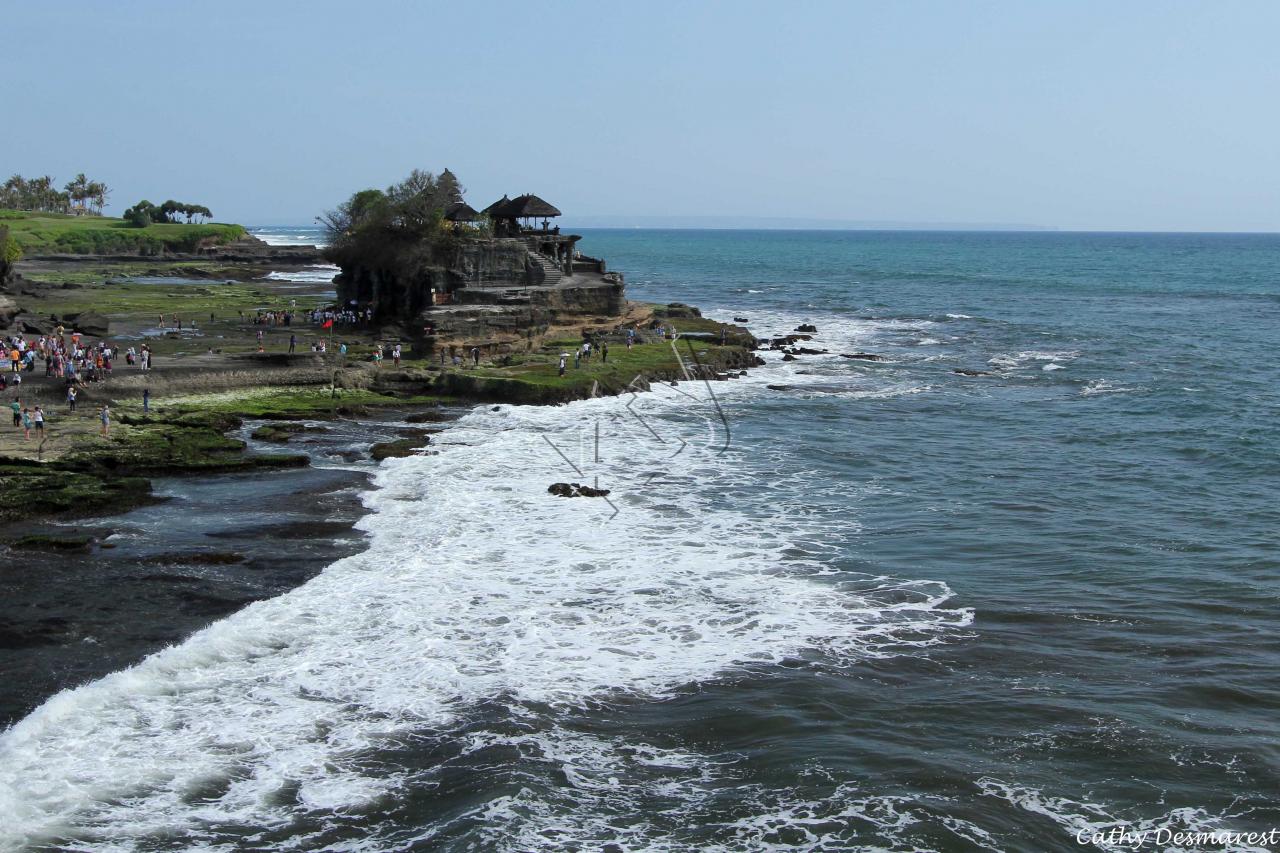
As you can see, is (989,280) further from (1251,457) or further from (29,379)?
(29,379)

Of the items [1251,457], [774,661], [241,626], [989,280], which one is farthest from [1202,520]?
[989,280]

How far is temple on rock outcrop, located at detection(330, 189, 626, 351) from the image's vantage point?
5328cm

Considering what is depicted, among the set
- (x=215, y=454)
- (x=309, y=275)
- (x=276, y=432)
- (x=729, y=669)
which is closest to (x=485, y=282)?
(x=276, y=432)

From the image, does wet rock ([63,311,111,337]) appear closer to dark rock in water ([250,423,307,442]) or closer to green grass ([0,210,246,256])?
dark rock in water ([250,423,307,442])

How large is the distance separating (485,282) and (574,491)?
2974 centimetres

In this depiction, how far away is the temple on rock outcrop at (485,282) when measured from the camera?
175 ft

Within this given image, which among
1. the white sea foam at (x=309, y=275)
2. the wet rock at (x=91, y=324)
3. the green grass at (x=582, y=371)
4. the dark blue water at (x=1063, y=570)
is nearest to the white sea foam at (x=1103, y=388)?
the dark blue water at (x=1063, y=570)

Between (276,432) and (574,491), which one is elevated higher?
(276,432)

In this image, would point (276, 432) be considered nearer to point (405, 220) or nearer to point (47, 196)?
point (405, 220)

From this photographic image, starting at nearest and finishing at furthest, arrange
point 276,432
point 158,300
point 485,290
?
1. point 276,432
2. point 485,290
3. point 158,300

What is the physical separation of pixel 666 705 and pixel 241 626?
833 cm

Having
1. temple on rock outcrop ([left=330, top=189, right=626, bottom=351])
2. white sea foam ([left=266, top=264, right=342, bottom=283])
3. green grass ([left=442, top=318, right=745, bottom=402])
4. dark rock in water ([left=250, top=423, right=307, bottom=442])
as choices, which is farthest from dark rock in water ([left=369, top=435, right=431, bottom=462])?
white sea foam ([left=266, top=264, right=342, bottom=283])

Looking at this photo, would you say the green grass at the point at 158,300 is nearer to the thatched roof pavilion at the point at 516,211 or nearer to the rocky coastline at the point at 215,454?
the rocky coastline at the point at 215,454

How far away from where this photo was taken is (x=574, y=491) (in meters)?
31.0
